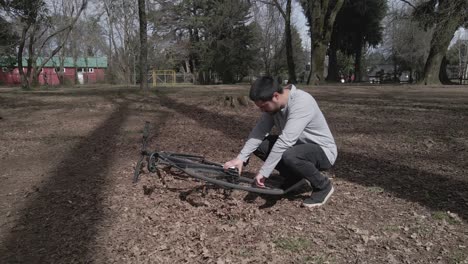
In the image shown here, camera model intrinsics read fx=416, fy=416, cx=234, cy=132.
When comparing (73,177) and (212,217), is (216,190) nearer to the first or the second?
(212,217)

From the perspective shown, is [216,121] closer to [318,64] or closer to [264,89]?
[264,89]

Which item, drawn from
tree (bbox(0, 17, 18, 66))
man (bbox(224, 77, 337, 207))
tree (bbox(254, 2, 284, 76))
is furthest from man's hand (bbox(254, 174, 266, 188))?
tree (bbox(254, 2, 284, 76))

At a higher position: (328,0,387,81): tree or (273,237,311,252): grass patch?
(328,0,387,81): tree

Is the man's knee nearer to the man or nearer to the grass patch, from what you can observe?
the man

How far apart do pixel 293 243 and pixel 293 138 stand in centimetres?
85

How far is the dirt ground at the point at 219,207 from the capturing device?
9.77ft

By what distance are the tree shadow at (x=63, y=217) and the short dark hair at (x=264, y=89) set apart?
66.0 inches

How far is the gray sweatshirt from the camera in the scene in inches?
135

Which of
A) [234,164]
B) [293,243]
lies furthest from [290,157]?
[293,243]

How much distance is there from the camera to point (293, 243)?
121 inches

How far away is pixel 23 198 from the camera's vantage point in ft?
13.1

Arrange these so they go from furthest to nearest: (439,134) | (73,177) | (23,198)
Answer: (439,134) → (73,177) → (23,198)

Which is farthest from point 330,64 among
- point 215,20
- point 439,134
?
point 439,134

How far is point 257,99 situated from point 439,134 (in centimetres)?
448
